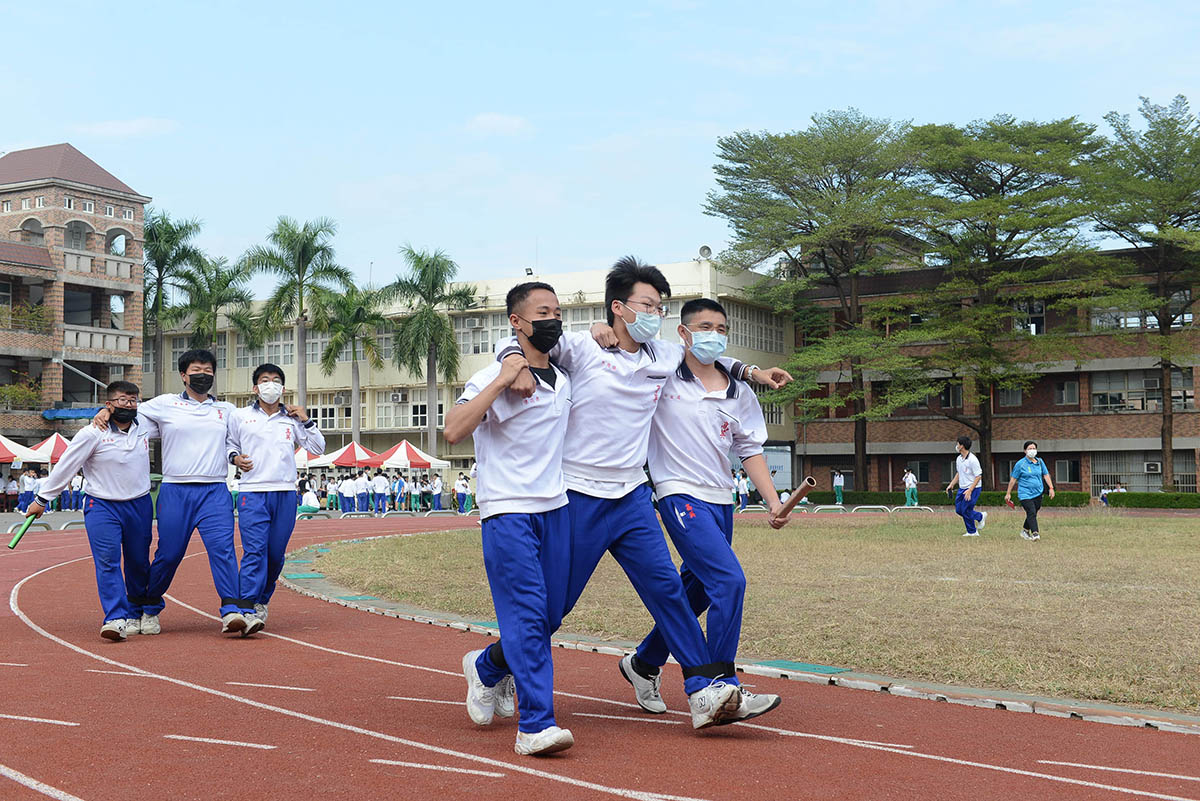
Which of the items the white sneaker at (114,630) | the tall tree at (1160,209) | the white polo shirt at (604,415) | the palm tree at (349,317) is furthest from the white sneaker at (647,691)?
the palm tree at (349,317)

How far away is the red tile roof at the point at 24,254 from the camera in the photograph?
170 ft

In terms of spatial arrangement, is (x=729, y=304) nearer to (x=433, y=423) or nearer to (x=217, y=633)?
(x=433, y=423)

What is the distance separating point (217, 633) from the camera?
1012 cm

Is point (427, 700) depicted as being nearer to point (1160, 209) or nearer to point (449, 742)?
point (449, 742)

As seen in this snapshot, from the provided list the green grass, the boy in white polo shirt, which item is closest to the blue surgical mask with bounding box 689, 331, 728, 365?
the boy in white polo shirt

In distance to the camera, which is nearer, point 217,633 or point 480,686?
point 480,686

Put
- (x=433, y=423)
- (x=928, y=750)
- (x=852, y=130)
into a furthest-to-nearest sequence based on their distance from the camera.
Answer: (x=433, y=423), (x=852, y=130), (x=928, y=750)

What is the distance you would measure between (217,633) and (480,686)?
15.5ft

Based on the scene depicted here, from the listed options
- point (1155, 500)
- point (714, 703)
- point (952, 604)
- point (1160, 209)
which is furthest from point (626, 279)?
point (1160, 209)

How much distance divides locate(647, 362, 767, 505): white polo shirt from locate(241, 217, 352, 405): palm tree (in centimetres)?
5092

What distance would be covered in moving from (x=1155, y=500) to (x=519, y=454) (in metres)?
43.5

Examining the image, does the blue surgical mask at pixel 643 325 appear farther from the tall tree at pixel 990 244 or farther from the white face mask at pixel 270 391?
the tall tree at pixel 990 244

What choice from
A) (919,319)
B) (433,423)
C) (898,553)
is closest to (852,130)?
(919,319)

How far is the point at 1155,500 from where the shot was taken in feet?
145
